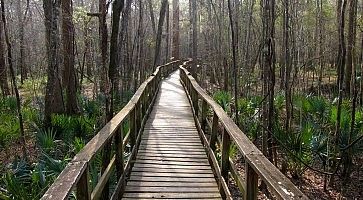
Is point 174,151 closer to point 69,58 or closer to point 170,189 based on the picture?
point 170,189

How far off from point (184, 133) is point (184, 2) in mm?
56990

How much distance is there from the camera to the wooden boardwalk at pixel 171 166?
4.62 meters

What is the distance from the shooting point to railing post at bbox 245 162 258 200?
3.09 m

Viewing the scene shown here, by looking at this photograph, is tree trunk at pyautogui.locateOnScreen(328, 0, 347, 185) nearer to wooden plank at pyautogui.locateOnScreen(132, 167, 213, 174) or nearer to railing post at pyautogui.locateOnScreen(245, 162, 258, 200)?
wooden plank at pyautogui.locateOnScreen(132, 167, 213, 174)

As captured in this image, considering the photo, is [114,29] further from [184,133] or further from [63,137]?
[63,137]

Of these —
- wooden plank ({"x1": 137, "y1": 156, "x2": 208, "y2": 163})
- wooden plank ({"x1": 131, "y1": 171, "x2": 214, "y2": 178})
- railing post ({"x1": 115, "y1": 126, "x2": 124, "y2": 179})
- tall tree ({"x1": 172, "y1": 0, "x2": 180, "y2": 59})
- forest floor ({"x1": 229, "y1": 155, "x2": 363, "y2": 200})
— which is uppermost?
tall tree ({"x1": 172, "y1": 0, "x2": 180, "y2": 59})

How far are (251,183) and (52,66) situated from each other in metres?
7.55

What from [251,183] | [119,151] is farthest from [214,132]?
[251,183]

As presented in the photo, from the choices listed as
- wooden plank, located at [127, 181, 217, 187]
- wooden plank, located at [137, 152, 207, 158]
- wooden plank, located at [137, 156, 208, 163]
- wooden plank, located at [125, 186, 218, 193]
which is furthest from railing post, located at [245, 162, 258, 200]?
wooden plank, located at [137, 152, 207, 158]

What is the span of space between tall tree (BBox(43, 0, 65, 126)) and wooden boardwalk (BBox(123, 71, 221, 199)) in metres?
2.84

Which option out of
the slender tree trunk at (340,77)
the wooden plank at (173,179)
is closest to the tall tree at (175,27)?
the slender tree trunk at (340,77)

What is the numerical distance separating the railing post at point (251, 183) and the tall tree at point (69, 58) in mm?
8799

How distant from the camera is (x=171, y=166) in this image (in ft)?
18.5

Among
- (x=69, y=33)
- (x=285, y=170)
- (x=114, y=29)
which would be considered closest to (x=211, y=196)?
(x=114, y=29)
